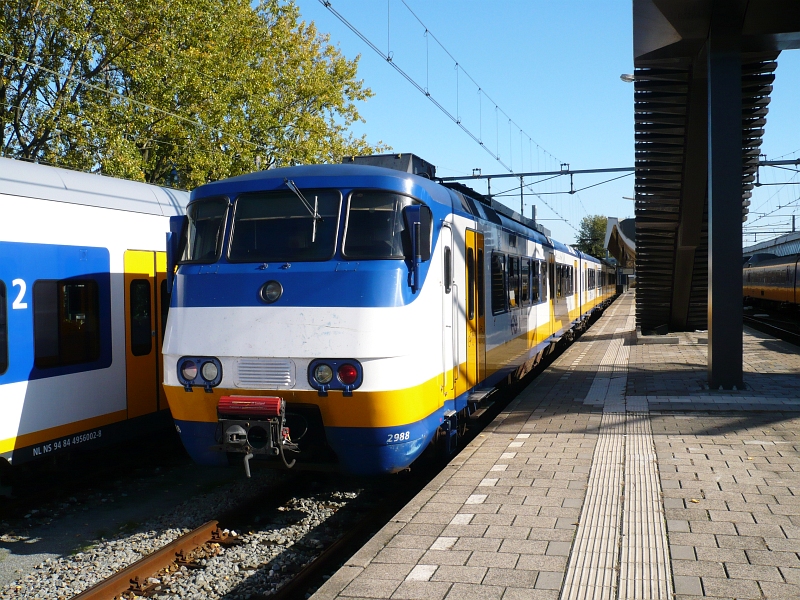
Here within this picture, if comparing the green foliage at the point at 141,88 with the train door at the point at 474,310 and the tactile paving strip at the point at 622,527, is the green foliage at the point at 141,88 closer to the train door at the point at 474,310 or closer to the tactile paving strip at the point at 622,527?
the train door at the point at 474,310

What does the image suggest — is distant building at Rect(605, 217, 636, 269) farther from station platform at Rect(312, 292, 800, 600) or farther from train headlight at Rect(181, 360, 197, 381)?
train headlight at Rect(181, 360, 197, 381)

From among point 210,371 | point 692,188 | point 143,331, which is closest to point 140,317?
point 143,331

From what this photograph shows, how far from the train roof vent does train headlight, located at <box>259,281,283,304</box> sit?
9.46 feet

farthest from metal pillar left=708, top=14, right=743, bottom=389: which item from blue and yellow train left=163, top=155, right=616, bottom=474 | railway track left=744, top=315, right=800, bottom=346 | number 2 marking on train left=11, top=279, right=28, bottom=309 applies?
railway track left=744, top=315, right=800, bottom=346

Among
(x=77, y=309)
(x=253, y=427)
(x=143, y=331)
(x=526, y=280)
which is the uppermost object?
(x=526, y=280)

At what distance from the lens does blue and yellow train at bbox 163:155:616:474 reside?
6008 mm

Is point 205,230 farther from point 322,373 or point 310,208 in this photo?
point 322,373

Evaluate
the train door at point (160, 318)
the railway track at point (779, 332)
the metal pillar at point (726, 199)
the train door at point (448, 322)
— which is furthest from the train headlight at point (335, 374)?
the railway track at point (779, 332)

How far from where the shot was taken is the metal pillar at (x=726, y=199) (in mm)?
11406

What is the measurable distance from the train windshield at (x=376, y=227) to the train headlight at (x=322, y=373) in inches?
37.1

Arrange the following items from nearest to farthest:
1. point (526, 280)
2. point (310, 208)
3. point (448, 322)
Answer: point (310, 208) < point (448, 322) < point (526, 280)

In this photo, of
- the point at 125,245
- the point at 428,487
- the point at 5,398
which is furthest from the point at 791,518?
the point at 125,245

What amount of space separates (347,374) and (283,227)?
1.44 m

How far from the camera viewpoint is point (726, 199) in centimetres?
1145
